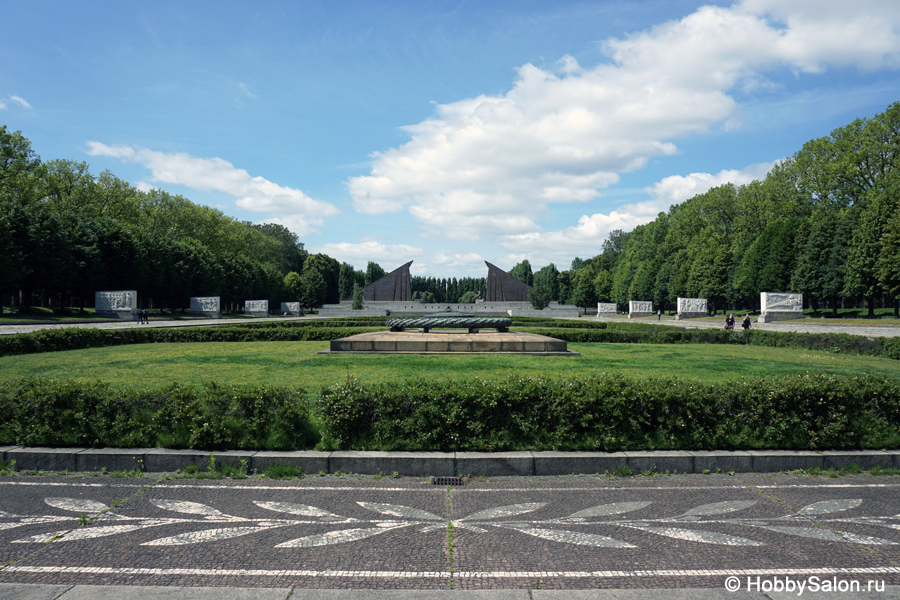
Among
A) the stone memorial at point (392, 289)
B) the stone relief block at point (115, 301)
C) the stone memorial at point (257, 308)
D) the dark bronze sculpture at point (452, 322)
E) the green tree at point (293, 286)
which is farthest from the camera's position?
the green tree at point (293, 286)

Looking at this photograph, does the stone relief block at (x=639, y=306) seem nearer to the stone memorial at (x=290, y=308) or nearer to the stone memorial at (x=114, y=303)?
the stone memorial at (x=290, y=308)

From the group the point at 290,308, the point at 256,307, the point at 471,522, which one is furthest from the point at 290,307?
the point at 471,522

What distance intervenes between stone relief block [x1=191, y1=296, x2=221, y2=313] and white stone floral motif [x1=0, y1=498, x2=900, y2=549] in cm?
5143

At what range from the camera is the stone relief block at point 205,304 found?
51875 millimetres

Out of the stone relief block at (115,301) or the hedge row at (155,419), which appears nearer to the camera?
the hedge row at (155,419)

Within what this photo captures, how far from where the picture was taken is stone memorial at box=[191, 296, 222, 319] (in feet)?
170

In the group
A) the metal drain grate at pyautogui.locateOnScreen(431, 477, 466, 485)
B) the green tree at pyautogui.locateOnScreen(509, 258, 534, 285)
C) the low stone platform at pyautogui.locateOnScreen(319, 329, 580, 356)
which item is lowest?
the metal drain grate at pyautogui.locateOnScreen(431, 477, 466, 485)

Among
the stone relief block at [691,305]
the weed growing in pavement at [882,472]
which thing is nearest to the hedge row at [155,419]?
the weed growing in pavement at [882,472]

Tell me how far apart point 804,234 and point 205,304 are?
2314 inches

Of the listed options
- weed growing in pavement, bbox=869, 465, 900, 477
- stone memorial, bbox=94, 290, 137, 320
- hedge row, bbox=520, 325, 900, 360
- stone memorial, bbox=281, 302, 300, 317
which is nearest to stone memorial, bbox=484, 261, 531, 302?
stone memorial, bbox=281, 302, 300, 317

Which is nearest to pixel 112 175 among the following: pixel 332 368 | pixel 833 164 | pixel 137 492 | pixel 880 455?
pixel 332 368

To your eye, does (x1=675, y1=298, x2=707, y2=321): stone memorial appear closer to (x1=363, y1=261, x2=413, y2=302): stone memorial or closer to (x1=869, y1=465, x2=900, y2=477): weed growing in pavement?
(x1=363, y1=261, x2=413, y2=302): stone memorial

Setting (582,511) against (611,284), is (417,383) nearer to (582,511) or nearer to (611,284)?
(582,511)

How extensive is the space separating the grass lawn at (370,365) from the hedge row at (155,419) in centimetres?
273
